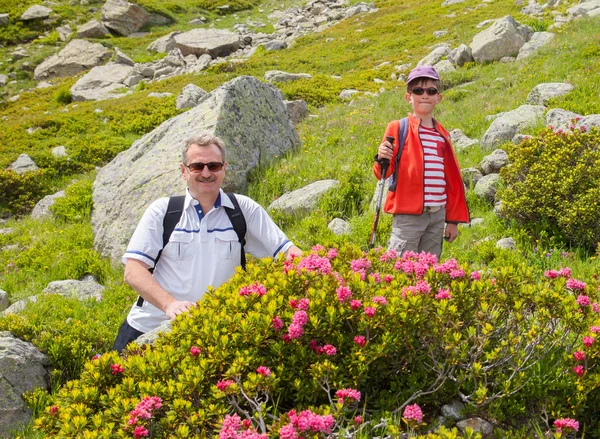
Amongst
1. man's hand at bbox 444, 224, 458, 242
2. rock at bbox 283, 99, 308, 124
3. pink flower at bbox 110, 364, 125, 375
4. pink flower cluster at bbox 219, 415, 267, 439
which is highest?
pink flower cluster at bbox 219, 415, 267, 439

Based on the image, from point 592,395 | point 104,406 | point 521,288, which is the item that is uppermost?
point 521,288

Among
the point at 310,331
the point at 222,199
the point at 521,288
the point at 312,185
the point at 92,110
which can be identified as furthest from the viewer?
the point at 92,110

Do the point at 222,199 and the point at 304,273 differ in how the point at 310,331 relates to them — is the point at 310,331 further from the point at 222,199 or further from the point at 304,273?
the point at 222,199

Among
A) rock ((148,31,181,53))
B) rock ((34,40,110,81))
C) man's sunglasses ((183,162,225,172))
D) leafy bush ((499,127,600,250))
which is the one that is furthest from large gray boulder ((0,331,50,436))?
rock ((148,31,181,53))

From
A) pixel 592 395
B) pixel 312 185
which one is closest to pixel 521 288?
pixel 592 395

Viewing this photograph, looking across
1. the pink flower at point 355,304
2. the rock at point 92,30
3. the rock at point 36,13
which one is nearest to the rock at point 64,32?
the rock at point 92,30

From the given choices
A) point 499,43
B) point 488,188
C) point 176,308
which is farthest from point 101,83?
point 176,308

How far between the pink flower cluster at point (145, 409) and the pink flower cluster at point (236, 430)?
1.51ft

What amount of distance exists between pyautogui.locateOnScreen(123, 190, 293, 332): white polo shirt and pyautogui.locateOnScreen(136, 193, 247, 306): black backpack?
0.12 ft

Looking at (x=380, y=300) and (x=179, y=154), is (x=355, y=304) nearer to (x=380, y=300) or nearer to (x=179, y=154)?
(x=380, y=300)

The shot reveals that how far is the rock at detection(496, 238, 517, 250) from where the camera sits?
7.28m

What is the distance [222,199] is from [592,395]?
359 cm

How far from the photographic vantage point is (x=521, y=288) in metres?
3.71

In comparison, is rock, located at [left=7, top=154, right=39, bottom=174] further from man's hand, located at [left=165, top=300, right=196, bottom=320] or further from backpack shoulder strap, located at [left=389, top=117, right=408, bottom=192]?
backpack shoulder strap, located at [left=389, top=117, right=408, bottom=192]
